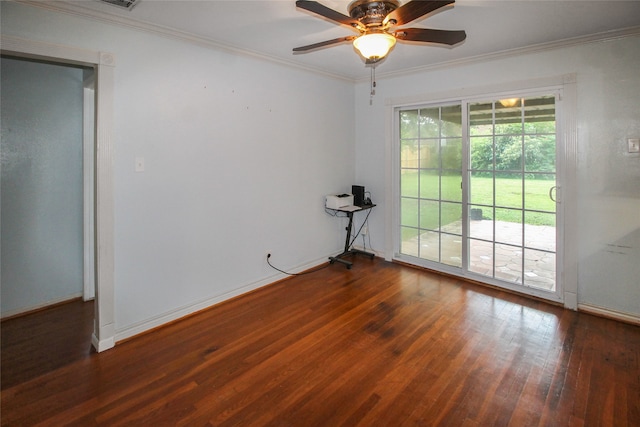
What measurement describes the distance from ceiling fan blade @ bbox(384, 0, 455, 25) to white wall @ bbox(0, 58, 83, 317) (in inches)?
122

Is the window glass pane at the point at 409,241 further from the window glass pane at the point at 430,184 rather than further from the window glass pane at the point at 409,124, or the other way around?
the window glass pane at the point at 409,124

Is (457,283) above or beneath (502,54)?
beneath

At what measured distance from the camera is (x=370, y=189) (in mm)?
4672

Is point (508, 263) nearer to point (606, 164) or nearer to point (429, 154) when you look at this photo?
point (606, 164)

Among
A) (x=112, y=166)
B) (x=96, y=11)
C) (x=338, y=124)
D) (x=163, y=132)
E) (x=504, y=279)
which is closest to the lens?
(x=96, y=11)

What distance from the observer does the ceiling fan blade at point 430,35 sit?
2107 mm

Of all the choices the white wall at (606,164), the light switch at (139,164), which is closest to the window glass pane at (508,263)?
the white wall at (606,164)

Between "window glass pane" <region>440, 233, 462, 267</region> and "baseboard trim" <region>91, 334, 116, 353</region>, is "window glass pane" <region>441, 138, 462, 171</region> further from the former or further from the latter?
"baseboard trim" <region>91, 334, 116, 353</region>

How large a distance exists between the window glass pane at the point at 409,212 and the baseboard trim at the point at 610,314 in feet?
6.15

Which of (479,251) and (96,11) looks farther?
(479,251)

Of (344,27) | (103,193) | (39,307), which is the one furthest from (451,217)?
(39,307)

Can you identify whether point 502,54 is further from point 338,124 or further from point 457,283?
point 457,283

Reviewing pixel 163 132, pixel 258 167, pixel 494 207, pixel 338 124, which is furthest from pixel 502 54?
pixel 163 132

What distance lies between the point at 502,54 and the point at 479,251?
207 centimetres
